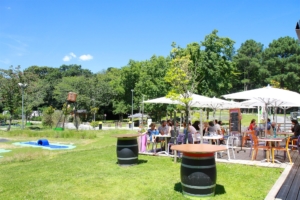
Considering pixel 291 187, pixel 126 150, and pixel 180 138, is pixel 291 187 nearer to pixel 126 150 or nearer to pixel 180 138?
pixel 180 138

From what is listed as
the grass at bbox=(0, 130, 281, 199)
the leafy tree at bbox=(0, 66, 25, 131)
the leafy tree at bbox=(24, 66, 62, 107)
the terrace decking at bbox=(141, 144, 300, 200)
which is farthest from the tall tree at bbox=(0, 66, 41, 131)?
the terrace decking at bbox=(141, 144, 300, 200)

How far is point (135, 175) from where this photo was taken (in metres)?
6.86

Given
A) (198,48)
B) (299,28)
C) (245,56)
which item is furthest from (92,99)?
(299,28)

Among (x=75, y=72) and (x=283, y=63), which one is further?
(x=75, y=72)

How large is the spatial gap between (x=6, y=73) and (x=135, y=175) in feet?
87.5

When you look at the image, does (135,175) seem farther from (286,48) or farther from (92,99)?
(286,48)

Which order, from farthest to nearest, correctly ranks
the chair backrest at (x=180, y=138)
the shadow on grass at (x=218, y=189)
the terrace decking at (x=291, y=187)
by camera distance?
the chair backrest at (x=180, y=138) → the shadow on grass at (x=218, y=189) → the terrace decking at (x=291, y=187)

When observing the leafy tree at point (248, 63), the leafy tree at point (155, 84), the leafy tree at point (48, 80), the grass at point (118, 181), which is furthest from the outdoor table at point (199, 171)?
the leafy tree at point (248, 63)

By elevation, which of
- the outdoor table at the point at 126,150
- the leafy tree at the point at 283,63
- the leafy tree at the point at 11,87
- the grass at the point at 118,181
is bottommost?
the grass at the point at 118,181

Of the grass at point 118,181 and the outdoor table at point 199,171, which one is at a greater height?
the outdoor table at point 199,171

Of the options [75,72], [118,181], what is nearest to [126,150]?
[118,181]

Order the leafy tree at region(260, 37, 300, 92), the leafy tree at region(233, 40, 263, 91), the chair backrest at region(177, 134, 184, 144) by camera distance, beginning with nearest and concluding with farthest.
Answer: the chair backrest at region(177, 134, 184, 144) < the leafy tree at region(260, 37, 300, 92) < the leafy tree at region(233, 40, 263, 91)

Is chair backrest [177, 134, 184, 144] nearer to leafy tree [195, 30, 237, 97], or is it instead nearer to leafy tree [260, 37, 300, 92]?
leafy tree [195, 30, 237, 97]

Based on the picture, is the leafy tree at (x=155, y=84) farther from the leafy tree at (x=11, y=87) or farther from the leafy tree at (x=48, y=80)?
the leafy tree at (x=48, y=80)
